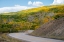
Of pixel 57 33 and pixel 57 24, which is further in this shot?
pixel 57 24

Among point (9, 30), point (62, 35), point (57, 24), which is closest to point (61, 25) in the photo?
point (57, 24)

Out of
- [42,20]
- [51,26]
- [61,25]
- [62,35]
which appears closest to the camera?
[62,35]

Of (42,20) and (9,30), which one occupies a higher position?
(42,20)

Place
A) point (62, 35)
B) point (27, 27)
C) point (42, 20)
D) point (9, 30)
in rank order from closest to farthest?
point (62, 35) → point (9, 30) → point (27, 27) → point (42, 20)

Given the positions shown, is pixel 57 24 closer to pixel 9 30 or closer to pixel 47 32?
pixel 47 32

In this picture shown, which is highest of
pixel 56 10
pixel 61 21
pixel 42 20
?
pixel 56 10

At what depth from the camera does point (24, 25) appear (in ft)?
238

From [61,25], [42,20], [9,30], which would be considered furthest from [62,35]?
[42,20]

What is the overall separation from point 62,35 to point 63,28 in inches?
108

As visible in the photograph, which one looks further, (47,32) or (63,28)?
(47,32)

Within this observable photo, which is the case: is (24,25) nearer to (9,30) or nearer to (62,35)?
(9,30)

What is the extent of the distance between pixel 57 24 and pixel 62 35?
21.7 feet

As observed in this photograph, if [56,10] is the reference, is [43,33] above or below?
below

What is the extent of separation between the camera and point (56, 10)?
464 feet
